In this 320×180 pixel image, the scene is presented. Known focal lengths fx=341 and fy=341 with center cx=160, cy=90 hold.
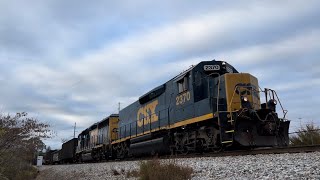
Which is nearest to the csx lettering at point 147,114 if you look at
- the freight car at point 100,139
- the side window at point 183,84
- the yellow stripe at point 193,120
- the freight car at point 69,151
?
the yellow stripe at point 193,120

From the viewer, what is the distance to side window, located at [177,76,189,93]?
47.5 ft

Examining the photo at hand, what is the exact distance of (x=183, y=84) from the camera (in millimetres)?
14852

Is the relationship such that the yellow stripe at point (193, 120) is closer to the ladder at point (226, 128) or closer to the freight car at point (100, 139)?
the ladder at point (226, 128)

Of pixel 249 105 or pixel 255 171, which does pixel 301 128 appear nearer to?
pixel 249 105

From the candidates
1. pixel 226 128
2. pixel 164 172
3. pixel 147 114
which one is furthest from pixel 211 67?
pixel 164 172

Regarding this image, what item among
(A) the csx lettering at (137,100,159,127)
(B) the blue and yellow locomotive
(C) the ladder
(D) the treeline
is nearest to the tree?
Answer: (B) the blue and yellow locomotive

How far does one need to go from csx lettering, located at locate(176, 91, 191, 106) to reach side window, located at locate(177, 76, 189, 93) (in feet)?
0.73

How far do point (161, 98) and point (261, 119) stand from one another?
20.8ft

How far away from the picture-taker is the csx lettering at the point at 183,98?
46.9 feet

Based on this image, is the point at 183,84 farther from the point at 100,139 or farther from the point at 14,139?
the point at 100,139

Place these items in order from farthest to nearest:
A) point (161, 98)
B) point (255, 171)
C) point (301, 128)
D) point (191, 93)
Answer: point (161, 98) → point (301, 128) → point (191, 93) → point (255, 171)

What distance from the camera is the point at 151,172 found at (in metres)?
7.72

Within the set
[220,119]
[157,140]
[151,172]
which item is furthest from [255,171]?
[157,140]

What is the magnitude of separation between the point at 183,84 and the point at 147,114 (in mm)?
4558
